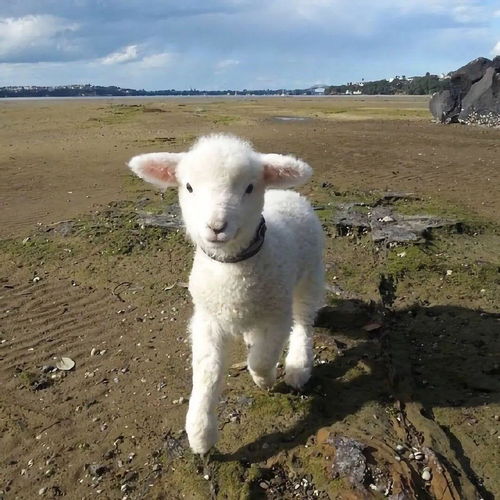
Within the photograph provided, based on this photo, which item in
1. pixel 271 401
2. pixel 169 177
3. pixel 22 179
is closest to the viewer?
pixel 169 177

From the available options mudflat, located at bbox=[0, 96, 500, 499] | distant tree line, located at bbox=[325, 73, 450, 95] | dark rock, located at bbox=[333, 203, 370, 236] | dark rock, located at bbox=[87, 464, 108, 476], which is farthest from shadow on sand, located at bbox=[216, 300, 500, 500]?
distant tree line, located at bbox=[325, 73, 450, 95]

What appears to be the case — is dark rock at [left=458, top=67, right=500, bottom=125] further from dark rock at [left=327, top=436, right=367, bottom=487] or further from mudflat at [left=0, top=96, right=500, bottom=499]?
dark rock at [left=327, top=436, right=367, bottom=487]

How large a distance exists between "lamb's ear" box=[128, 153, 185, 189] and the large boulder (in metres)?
25.8

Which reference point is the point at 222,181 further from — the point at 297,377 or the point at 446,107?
the point at 446,107

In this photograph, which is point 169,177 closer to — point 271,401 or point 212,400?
point 212,400

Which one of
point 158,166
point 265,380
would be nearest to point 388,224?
point 265,380

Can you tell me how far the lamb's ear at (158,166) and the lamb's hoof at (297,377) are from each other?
200cm

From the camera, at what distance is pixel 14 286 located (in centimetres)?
788

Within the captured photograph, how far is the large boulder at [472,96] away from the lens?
27406 millimetres

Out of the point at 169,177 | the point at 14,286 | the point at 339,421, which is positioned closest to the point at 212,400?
the point at 339,421

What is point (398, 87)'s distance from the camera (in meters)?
135

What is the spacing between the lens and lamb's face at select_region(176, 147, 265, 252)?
358 cm

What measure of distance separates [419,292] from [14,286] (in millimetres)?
5738

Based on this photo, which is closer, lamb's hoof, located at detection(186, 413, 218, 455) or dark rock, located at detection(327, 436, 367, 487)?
dark rock, located at detection(327, 436, 367, 487)
